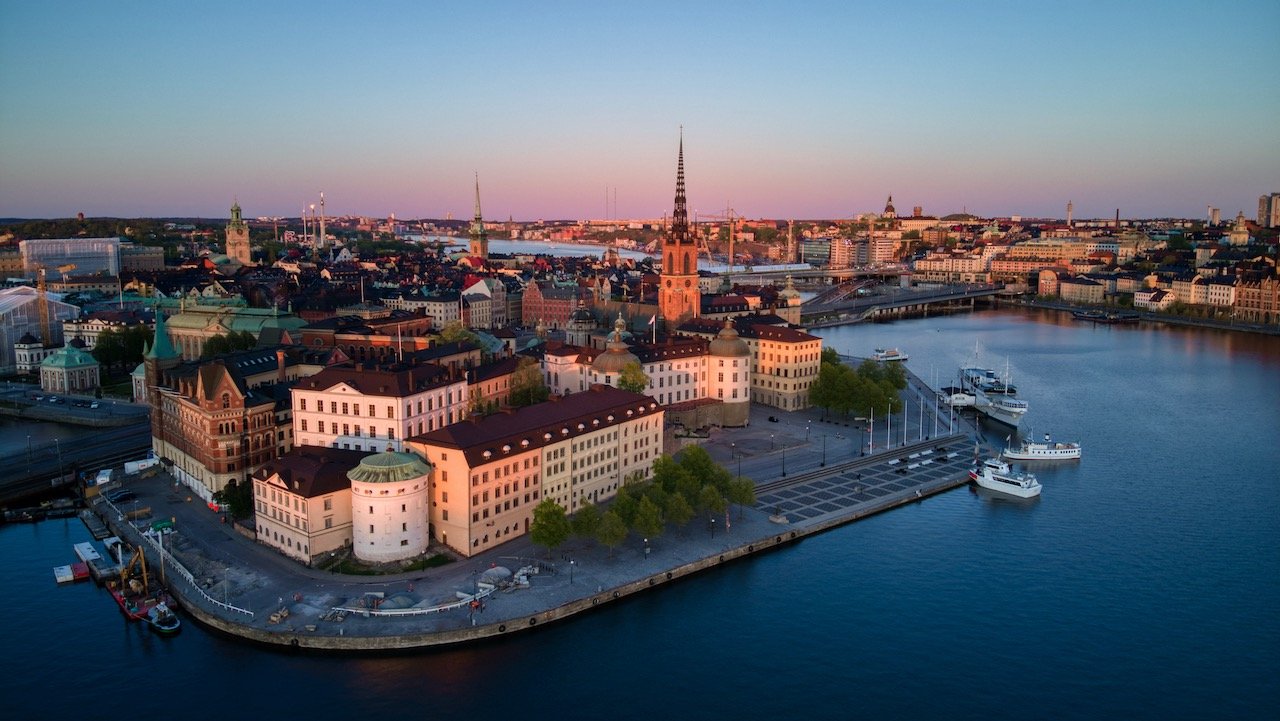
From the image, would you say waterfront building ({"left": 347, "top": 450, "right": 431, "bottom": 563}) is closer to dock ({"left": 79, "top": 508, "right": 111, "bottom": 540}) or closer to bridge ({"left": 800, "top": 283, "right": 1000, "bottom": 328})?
dock ({"left": 79, "top": 508, "right": 111, "bottom": 540})

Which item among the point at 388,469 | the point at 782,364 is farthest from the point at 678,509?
the point at 782,364

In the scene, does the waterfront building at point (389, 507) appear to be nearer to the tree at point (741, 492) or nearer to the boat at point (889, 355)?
the tree at point (741, 492)

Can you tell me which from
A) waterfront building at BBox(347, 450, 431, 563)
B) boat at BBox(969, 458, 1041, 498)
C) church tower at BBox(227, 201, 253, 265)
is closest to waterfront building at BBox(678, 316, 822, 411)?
boat at BBox(969, 458, 1041, 498)

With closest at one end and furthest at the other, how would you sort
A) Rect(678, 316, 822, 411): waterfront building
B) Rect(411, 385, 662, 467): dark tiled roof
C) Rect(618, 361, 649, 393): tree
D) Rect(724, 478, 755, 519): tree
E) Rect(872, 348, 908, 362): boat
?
1. Rect(411, 385, 662, 467): dark tiled roof
2. Rect(724, 478, 755, 519): tree
3. Rect(618, 361, 649, 393): tree
4. Rect(678, 316, 822, 411): waterfront building
5. Rect(872, 348, 908, 362): boat

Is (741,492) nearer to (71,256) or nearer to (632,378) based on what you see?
(632,378)

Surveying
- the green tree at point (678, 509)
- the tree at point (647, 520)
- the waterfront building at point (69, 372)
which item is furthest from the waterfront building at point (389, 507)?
the waterfront building at point (69, 372)
